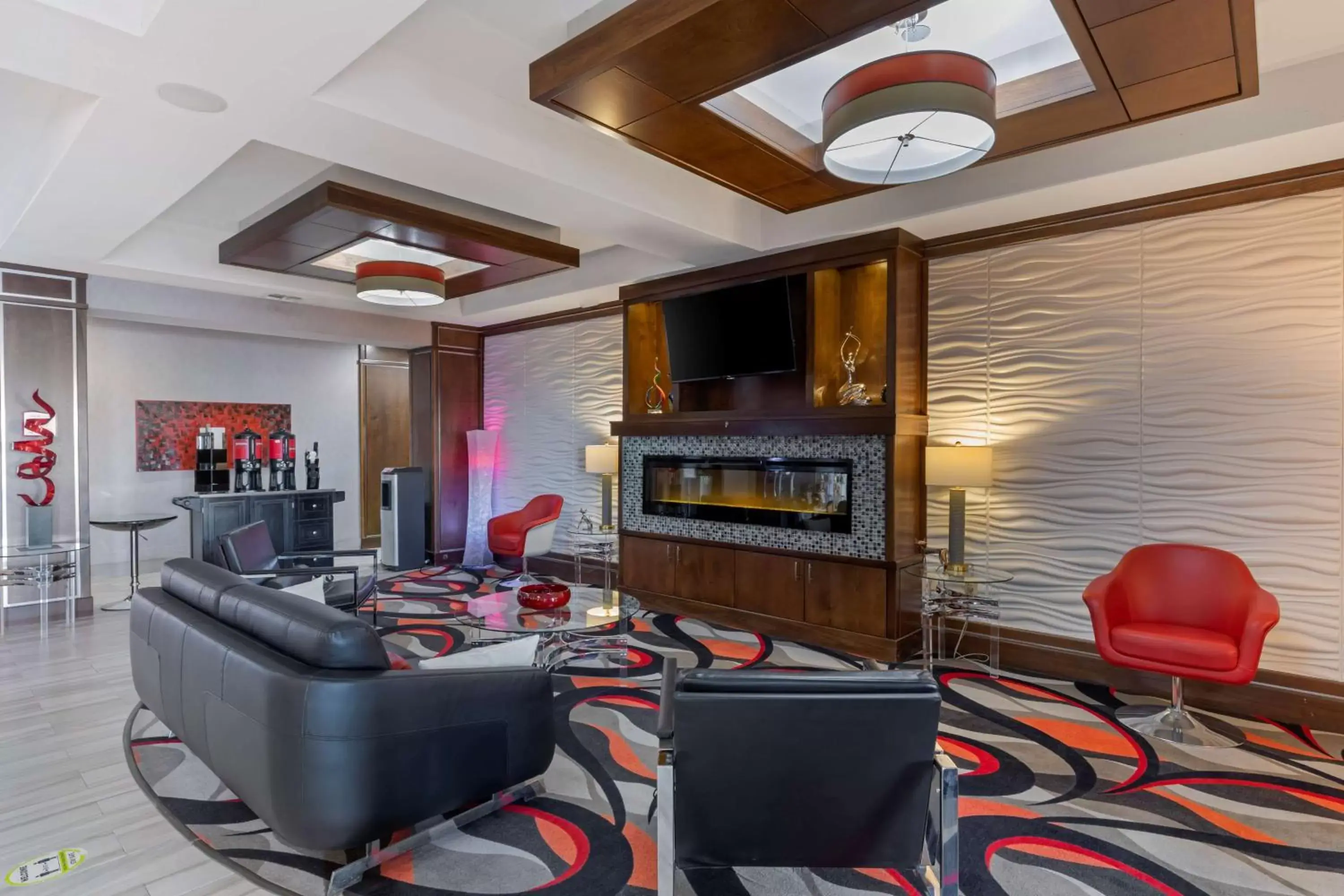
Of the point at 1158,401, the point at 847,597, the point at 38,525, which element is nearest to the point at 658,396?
the point at 847,597

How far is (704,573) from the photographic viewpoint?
5812 millimetres

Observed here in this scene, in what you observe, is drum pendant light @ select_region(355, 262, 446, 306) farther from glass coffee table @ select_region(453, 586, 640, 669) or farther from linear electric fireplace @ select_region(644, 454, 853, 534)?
glass coffee table @ select_region(453, 586, 640, 669)

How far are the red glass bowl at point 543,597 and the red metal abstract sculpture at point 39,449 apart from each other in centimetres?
453

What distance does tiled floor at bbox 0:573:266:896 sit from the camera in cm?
239

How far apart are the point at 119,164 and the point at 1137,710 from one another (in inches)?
245

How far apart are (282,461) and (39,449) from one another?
8.21ft

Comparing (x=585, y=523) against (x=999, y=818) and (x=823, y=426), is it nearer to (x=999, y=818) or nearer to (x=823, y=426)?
(x=823, y=426)

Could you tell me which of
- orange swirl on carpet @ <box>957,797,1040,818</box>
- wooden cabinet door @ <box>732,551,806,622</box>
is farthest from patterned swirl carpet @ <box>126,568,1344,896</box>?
wooden cabinet door @ <box>732,551,806,622</box>

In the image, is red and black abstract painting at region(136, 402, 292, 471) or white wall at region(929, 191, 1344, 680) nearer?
white wall at region(929, 191, 1344, 680)

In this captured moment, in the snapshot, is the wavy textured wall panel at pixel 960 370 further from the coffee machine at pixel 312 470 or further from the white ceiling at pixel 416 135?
the coffee machine at pixel 312 470

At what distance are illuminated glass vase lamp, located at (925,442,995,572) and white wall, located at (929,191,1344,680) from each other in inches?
11.6

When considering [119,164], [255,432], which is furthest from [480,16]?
[255,432]

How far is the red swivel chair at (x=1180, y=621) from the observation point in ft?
11.2

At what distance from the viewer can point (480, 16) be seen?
10.3ft
